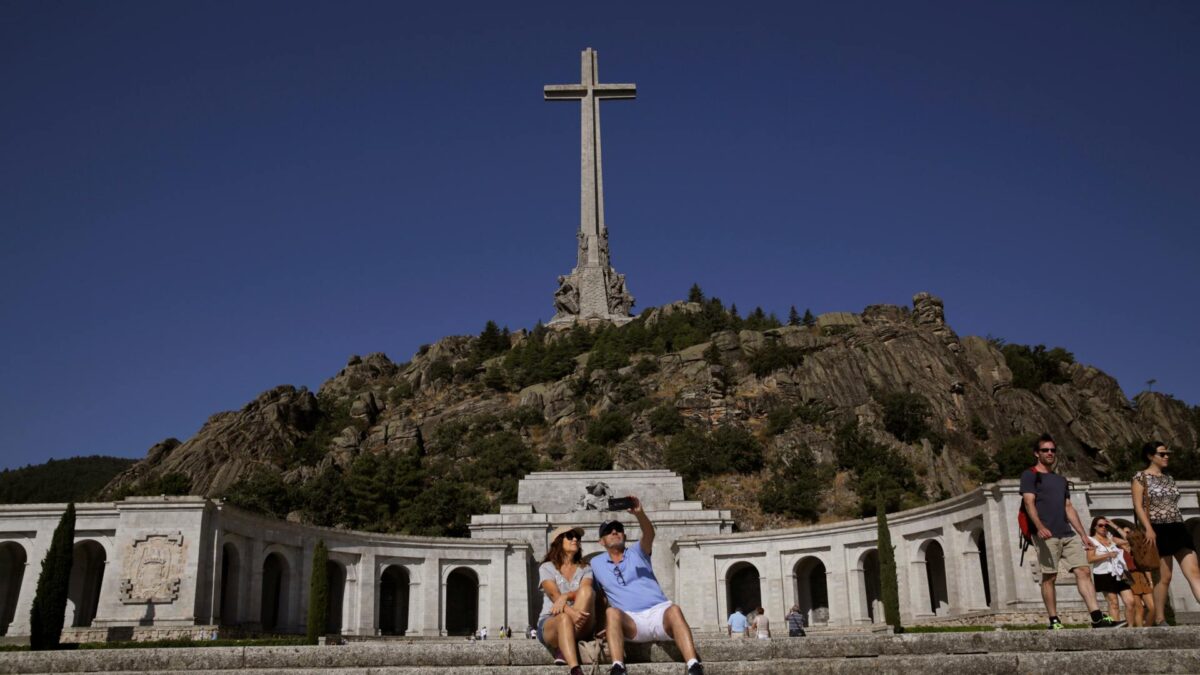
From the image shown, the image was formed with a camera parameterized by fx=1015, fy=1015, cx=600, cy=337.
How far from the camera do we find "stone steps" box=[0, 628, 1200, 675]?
10.5 metres

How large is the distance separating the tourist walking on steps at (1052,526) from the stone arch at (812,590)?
36747 millimetres

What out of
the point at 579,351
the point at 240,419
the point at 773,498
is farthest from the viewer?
the point at 579,351

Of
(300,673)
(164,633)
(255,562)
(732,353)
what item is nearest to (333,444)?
(732,353)

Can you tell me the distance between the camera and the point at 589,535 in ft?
170

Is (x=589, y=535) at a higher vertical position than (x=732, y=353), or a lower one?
lower

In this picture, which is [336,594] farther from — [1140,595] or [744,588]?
[1140,595]

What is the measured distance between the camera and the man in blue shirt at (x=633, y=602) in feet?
32.4

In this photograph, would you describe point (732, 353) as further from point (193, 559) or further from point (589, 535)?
point (193, 559)

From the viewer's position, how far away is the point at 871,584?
48.1m

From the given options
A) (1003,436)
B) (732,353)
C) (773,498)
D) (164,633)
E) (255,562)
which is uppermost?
(732,353)

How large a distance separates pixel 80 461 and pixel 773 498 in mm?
88933

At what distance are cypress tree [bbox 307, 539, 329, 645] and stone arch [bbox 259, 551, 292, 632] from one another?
6282 millimetres

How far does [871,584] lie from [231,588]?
28.6m

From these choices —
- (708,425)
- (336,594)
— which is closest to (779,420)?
(708,425)
